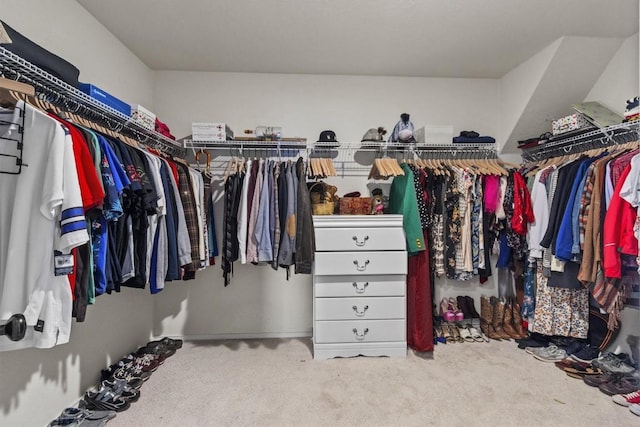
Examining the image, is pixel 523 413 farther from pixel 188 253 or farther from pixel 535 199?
pixel 188 253

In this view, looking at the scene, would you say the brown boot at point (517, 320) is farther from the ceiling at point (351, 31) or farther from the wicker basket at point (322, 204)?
the ceiling at point (351, 31)

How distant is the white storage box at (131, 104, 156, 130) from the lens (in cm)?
185

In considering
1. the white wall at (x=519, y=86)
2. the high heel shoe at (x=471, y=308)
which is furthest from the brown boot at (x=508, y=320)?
the white wall at (x=519, y=86)

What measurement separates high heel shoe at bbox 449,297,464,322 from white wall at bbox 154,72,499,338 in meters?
0.09

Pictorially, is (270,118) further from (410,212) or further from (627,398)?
(627,398)

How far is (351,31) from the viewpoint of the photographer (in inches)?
82.1

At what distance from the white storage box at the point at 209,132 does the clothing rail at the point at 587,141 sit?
2.69 m

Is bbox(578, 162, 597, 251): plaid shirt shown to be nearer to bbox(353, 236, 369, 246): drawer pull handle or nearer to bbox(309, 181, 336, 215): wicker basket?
bbox(353, 236, 369, 246): drawer pull handle

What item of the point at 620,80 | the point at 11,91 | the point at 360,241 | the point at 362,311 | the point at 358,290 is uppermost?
the point at 620,80

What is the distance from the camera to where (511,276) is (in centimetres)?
279

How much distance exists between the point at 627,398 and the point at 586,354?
49 centimetres

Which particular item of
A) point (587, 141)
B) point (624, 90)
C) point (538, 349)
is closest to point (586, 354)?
point (538, 349)

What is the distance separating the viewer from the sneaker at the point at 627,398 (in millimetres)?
1681

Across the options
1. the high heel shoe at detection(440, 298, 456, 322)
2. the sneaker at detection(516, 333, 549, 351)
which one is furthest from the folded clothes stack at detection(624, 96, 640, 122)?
the high heel shoe at detection(440, 298, 456, 322)
